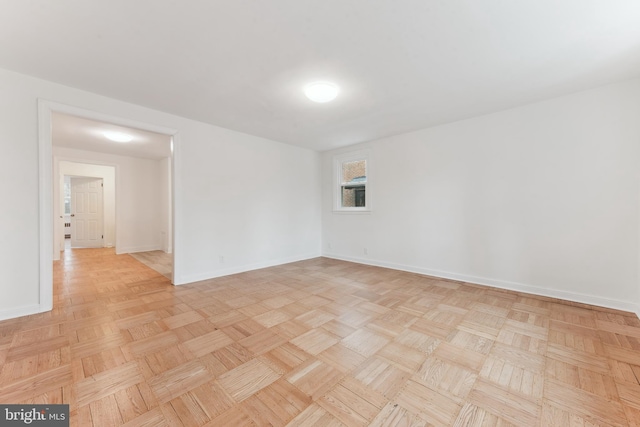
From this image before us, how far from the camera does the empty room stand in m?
1.53

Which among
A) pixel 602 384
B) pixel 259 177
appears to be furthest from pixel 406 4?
pixel 259 177

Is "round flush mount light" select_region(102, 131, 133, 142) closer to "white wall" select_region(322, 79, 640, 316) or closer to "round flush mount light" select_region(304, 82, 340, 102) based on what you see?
"round flush mount light" select_region(304, 82, 340, 102)

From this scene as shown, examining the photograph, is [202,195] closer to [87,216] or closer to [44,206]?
[44,206]

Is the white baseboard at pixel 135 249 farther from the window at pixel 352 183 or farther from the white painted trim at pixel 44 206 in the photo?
Answer: the window at pixel 352 183

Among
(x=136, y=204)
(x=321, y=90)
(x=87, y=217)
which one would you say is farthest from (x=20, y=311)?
(x=87, y=217)

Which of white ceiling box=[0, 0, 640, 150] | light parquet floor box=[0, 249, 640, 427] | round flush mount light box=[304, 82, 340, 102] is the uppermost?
white ceiling box=[0, 0, 640, 150]

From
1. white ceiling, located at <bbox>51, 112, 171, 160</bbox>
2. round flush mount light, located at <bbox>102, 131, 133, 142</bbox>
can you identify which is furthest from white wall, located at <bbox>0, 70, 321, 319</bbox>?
round flush mount light, located at <bbox>102, 131, 133, 142</bbox>

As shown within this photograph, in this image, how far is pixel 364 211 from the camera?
4.91m

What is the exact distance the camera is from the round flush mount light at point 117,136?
4.29 meters

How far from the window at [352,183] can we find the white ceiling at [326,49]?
75.0 inches

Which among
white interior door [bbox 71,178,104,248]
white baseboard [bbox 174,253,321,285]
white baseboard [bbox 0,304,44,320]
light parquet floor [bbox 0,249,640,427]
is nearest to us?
light parquet floor [bbox 0,249,640,427]

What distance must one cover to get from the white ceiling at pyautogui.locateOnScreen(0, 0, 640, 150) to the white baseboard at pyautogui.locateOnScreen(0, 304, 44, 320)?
2338mm

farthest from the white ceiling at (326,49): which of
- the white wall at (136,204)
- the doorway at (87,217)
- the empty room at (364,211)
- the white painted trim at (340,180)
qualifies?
the doorway at (87,217)

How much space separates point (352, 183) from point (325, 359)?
3.87 meters
